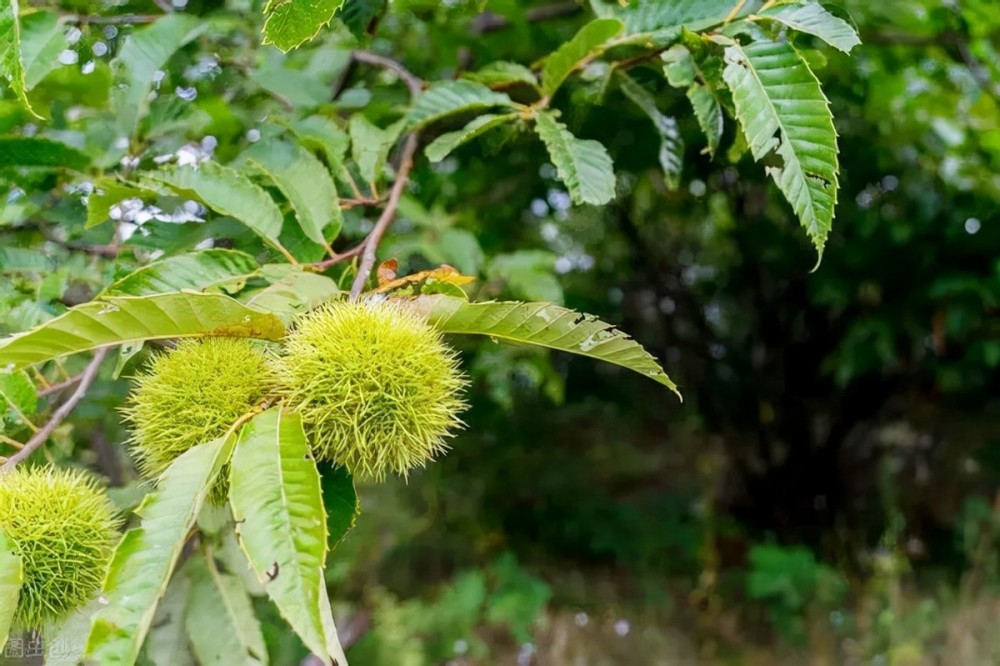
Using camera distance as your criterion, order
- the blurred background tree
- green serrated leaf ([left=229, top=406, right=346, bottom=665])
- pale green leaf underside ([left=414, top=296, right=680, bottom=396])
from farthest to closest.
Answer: the blurred background tree → pale green leaf underside ([left=414, top=296, right=680, bottom=396]) → green serrated leaf ([left=229, top=406, right=346, bottom=665])

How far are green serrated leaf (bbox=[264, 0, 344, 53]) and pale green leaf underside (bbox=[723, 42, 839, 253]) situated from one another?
1.40 feet

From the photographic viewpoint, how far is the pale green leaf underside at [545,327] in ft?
2.10

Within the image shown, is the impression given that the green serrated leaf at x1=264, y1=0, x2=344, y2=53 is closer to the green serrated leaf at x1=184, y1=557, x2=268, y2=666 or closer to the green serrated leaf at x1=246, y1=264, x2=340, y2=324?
the green serrated leaf at x1=246, y1=264, x2=340, y2=324

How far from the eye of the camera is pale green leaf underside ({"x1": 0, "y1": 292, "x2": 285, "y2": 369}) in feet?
1.87

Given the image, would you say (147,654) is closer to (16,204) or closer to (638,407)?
(16,204)

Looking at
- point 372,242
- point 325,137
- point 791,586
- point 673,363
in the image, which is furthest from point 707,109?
point 673,363

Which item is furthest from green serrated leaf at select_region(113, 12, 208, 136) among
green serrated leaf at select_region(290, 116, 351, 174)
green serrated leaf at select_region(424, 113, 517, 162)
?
green serrated leaf at select_region(424, 113, 517, 162)

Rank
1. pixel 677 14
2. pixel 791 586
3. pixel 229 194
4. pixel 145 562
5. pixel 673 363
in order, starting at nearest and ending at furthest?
pixel 145 562 < pixel 229 194 < pixel 677 14 < pixel 791 586 < pixel 673 363

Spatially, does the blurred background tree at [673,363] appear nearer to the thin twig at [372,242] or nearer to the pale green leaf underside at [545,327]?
the thin twig at [372,242]

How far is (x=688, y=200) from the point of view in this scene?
3.18 metres

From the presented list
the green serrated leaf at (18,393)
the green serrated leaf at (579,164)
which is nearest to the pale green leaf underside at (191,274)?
the green serrated leaf at (18,393)

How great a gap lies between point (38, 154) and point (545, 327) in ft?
3.05

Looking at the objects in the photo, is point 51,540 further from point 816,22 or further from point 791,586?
point 791,586

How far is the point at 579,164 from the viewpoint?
0.96 meters
